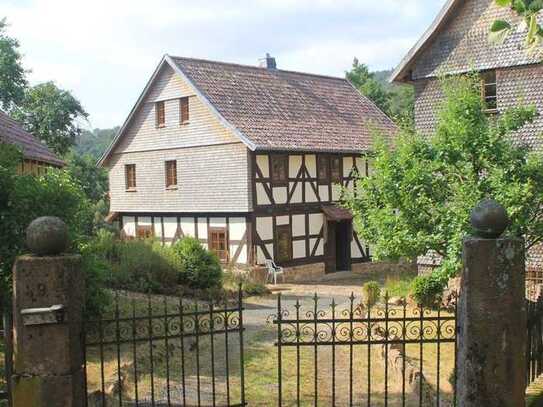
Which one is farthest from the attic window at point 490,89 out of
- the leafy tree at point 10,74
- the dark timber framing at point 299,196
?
the leafy tree at point 10,74

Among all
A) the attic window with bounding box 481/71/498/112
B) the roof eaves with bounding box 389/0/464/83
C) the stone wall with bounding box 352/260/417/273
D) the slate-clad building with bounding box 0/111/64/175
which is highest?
Result: the roof eaves with bounding box 389/0/464/83

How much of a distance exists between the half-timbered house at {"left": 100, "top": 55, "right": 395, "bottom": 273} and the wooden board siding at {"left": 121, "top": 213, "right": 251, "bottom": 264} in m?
0.04

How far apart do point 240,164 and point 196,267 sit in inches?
211

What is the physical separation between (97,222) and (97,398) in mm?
34052

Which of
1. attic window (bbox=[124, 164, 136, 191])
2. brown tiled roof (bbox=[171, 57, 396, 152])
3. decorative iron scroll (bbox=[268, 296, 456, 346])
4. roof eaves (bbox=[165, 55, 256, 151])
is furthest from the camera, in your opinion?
attic window (bbox=[124, 164, 136, 191])

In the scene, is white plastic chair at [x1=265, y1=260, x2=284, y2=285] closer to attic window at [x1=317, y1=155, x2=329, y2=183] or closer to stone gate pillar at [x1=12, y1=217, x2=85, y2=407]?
attic window at [x1=317, y1=155, x2=329, y2=183]

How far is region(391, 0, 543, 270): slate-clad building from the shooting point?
15484mm

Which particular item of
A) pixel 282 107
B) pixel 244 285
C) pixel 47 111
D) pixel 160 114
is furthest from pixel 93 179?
pixel 244 285

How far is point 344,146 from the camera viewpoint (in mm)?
23641

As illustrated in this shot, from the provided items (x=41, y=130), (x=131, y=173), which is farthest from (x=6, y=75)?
(x=131, y=173)

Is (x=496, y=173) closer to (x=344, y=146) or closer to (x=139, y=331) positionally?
(x=139, y=331)

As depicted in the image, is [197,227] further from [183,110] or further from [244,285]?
[244,285]

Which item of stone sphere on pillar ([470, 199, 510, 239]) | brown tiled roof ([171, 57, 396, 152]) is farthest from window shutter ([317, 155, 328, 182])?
stone sphere on pillar ([470, 199, 510, 239])

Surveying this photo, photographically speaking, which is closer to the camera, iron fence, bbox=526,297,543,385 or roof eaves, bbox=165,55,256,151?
iron fence, bbox=526,297,543,385
